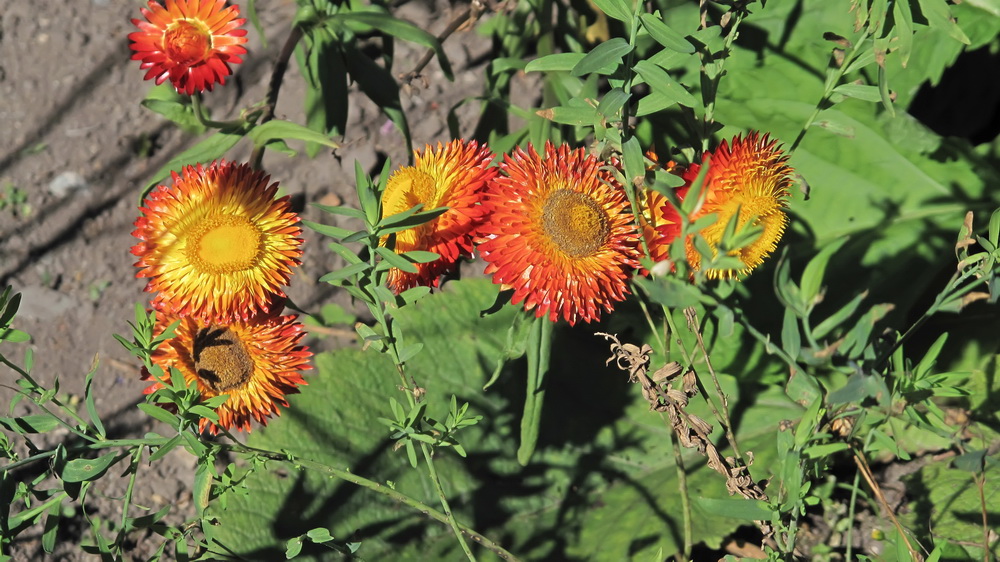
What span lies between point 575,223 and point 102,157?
2186 millimetres

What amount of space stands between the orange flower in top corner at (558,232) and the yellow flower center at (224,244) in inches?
19.7

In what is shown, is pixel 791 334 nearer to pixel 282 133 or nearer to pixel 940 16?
pixel 940 16

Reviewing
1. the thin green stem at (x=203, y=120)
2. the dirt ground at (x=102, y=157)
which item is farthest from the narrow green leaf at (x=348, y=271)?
the dirt ground at (x=102, y=157)

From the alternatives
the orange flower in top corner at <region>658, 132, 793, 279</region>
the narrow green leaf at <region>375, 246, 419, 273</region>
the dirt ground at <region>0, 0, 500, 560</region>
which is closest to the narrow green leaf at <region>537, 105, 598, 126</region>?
the orange flower in top corner at <region>658, 132, 793, 279</region>

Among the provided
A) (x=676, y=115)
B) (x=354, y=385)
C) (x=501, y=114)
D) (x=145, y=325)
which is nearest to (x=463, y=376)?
(x=354, y=385)

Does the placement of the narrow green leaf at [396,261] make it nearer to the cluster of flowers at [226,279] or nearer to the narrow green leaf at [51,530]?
the cluster of flowers at [226,279]

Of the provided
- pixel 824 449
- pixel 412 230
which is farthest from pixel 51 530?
pixel 824 449

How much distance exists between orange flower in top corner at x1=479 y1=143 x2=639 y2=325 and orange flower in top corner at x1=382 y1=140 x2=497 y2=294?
9 centimetres

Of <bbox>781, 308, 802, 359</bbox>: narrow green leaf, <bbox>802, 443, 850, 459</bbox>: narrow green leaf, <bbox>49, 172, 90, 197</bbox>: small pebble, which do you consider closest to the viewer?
<bbox>781, 308, 802, 359</bbox>: narrow green leaf

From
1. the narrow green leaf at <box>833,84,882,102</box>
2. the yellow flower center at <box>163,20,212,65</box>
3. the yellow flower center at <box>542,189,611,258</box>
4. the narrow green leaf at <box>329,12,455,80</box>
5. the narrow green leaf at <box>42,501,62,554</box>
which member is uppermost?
the narrow green leaf at <box>833,84,882,102</box>

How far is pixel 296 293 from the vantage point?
288cm

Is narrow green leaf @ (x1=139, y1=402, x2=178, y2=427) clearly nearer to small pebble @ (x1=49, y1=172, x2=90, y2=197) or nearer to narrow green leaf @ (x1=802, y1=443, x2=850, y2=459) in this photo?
narrow green leaf @ (x1=802, y1=443, x2=850, y2=459)

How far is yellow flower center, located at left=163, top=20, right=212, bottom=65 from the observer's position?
1.72 metres

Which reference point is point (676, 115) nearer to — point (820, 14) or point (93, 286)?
point (820, 14)
